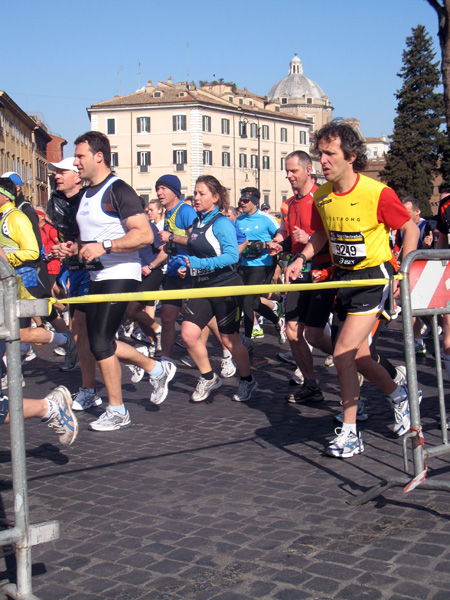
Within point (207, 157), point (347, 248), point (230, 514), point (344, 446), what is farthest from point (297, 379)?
point (207, 157)

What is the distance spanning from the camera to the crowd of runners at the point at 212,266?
4.98m

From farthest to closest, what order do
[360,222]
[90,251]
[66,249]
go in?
1. [66,249]
2. [90,251]
3. [360,222]

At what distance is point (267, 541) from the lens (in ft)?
11.8

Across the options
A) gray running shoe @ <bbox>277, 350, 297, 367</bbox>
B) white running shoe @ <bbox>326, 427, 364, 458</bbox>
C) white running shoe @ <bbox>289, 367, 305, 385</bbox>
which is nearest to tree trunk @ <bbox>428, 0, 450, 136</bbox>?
gray running shoe @ <bbox>277, 350, 297, 367</bbox>

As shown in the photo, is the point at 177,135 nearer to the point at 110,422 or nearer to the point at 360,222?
the point at 110,422

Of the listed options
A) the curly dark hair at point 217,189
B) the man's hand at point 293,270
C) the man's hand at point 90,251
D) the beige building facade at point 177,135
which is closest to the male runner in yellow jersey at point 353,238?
the man's hand at point 293,270

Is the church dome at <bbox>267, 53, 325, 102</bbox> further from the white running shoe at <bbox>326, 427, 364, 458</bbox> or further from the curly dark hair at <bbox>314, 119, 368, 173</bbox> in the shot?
the white running shoe at <bbox>326, 427, 364, 458</bbox>

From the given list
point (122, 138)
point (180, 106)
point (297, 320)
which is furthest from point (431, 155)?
point (297, 320)

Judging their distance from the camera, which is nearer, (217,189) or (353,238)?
(353,238)

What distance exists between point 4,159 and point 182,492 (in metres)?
61.9

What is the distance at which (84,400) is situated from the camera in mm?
6848

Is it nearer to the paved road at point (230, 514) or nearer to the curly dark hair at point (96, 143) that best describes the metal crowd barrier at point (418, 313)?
the paved road at point (230, 514)

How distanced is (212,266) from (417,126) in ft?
234

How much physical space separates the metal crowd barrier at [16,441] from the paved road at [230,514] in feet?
0.66
